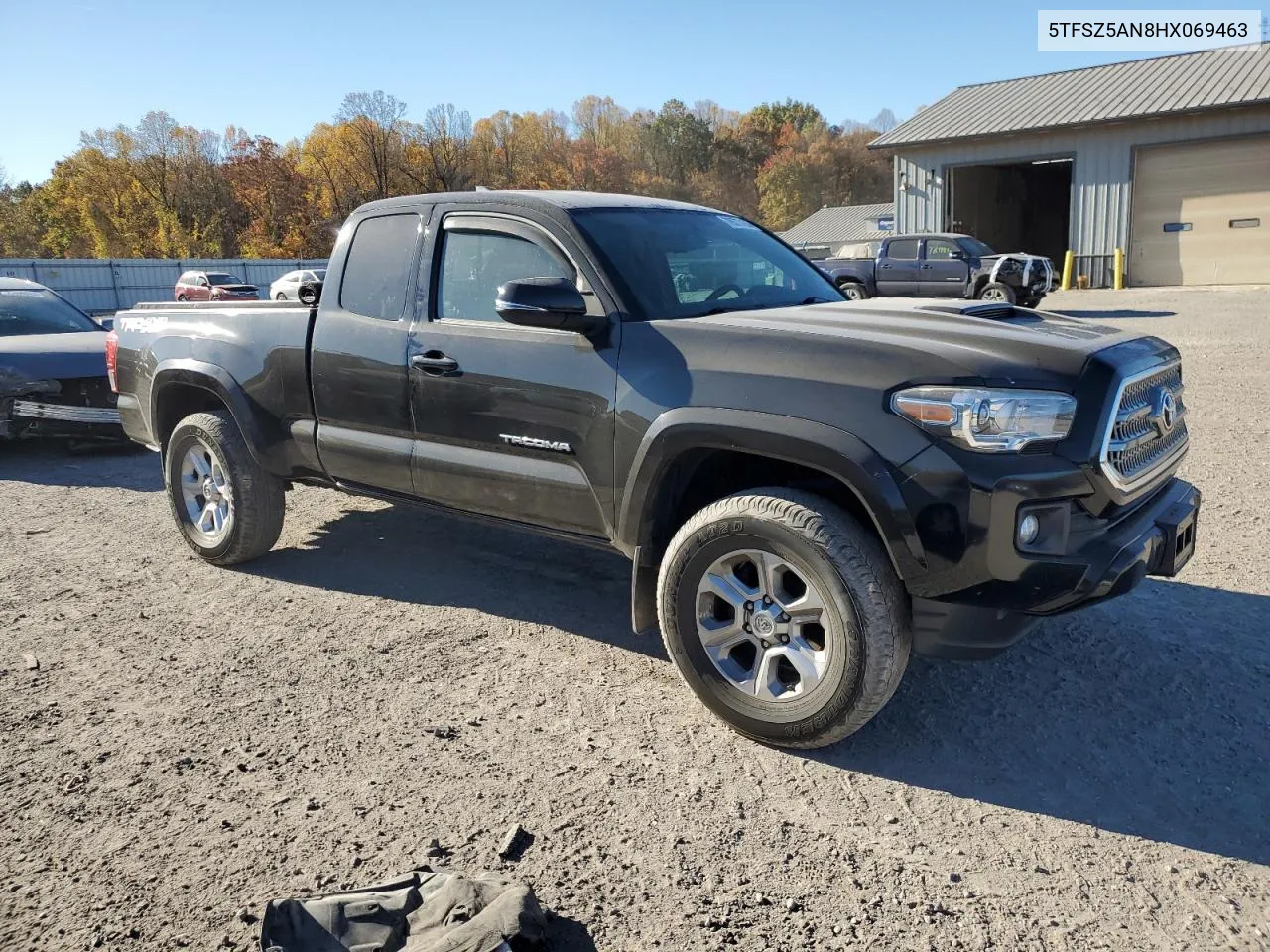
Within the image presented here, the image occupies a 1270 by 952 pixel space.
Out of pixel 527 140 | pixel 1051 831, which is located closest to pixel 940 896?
pixel 1051 831


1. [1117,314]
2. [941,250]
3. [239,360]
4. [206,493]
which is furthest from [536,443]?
[941,250]

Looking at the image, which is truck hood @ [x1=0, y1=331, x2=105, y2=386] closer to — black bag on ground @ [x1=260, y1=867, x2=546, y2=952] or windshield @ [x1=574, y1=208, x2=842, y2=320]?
windshield @ [x1=574, y1=208, x2=842, y2=320]

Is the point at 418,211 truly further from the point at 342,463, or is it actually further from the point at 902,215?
the point at 902,215

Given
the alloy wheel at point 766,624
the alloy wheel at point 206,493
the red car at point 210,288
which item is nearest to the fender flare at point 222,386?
the alloy wheel at point 206,493

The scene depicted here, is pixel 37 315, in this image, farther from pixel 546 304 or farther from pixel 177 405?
pixel 546 304

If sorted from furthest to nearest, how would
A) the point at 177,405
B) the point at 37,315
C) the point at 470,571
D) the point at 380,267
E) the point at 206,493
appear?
the point at 37,315 → the point at 177,405 → the point at 206,493 → the point at 470,571 → the point at 380,267

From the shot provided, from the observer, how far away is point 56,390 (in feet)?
26.7

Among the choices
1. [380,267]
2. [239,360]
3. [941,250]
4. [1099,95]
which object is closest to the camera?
[380,267]

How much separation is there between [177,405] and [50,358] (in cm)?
344

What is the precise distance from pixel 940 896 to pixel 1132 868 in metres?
0.57

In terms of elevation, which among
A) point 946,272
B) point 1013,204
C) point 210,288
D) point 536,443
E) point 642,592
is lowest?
point 642,592

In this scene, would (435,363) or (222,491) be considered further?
(222,491)

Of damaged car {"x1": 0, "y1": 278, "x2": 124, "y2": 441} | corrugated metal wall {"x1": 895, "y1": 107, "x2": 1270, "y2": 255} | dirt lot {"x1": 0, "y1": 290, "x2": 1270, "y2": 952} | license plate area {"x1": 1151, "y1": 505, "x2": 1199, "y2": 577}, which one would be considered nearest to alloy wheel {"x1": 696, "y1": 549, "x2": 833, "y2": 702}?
dirt lot {"x1": 0, "y1": 290, "x2": 1270, "y2": 952}

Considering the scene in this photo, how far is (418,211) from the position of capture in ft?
14.8
